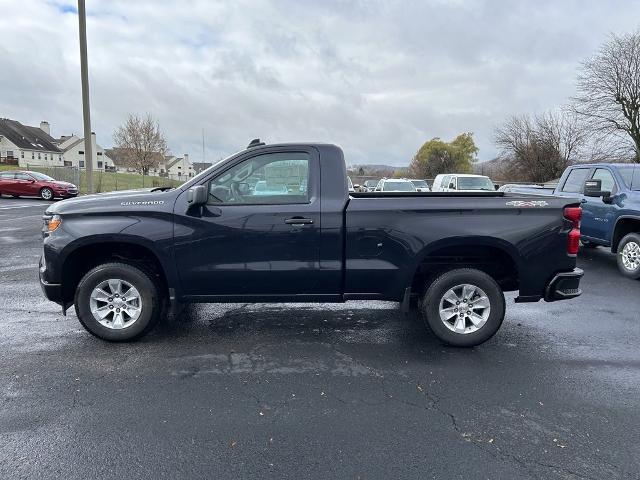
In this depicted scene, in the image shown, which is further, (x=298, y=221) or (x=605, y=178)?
(x=605, y=178)

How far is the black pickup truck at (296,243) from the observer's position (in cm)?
435

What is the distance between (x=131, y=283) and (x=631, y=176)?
8367 millimetres

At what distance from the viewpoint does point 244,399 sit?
3.50m

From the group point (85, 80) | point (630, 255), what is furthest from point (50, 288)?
point (85, 80)

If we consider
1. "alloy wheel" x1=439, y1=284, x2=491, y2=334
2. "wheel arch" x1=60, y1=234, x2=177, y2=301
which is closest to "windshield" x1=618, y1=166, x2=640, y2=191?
"alloy wheel" x1=439, y1=284, x2=491, y2=334

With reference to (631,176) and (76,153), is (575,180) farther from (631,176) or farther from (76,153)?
(76,153)

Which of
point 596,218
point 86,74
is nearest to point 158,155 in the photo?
point 86,74

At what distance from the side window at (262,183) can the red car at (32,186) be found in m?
24.0

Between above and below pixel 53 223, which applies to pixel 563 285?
below

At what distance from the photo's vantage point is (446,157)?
2098 inches

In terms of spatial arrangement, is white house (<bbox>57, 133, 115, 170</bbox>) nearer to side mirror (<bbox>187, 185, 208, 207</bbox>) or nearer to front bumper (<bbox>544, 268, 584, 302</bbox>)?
side mirror (<bbox>187, 185, 208, 207</bbox>)

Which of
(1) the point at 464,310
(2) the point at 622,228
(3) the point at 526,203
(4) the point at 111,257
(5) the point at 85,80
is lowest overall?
(1) the point at 464,310

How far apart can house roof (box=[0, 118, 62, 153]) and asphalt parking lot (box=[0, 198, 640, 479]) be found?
269ft

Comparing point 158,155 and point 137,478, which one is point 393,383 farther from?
point 158,155
